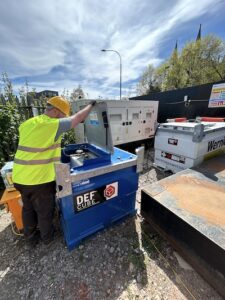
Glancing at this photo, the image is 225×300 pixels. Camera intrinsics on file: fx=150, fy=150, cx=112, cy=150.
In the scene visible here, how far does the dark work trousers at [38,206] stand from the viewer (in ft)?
5.40

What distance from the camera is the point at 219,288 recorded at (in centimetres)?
129

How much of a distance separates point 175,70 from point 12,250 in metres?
20.3

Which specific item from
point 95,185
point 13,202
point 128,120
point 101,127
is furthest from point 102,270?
point 128,120

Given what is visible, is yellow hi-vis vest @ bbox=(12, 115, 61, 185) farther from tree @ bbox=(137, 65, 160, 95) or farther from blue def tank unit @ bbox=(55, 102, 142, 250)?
tree @ bbox=(137, 65, 160, 95)

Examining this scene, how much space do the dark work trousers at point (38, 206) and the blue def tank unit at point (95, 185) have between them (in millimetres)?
140

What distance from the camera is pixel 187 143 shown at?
2.86m

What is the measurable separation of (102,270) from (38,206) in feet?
3.22

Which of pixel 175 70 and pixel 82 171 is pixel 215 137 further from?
pixel 175 70

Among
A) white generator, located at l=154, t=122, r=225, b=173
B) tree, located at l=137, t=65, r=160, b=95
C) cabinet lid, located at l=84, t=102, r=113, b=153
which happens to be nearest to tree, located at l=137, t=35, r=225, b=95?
tree, located at l=137, t=65, r=160, b=95

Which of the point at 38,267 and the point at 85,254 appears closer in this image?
the point at 38,267

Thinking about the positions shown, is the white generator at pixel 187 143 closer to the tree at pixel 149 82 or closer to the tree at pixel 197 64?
the tree at pixel 197 64

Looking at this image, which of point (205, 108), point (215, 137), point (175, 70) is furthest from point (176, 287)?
point (175, 70)

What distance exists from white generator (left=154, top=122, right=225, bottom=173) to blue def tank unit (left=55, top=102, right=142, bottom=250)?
144 centimetres

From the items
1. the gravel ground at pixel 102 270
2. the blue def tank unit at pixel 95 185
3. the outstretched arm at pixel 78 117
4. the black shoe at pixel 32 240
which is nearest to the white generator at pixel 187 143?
the blue def tank unit at pixel 95 185
